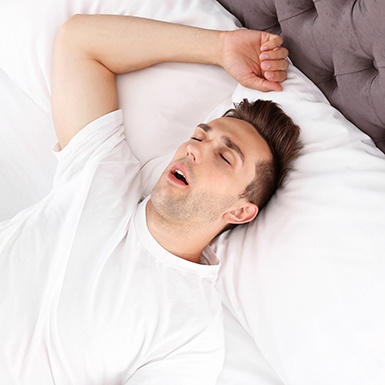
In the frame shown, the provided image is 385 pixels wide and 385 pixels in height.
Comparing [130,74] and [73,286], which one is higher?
[130,74]

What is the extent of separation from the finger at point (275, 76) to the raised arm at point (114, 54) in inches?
0.6

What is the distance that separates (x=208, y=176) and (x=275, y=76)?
32cm

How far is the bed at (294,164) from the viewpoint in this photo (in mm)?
→ 1244

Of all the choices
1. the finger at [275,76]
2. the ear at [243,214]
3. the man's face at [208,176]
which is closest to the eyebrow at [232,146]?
the man's face at [208,176]

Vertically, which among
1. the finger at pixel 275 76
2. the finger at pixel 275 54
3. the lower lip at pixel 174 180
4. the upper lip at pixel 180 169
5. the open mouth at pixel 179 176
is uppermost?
the finger at pixel 275 54

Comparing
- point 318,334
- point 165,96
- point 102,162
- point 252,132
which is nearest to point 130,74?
point 165,96

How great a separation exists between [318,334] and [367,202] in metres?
0.29

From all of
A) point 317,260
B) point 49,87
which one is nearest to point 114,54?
point 49,87

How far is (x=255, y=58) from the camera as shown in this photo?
1517 millimetres

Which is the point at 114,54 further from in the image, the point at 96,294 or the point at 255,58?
the point at 96,294

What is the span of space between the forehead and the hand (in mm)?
127

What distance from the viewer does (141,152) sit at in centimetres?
159

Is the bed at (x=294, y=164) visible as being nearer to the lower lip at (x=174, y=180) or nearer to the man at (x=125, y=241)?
the man at (x=125, y=241)

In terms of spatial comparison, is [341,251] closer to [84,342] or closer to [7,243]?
[84,342]
